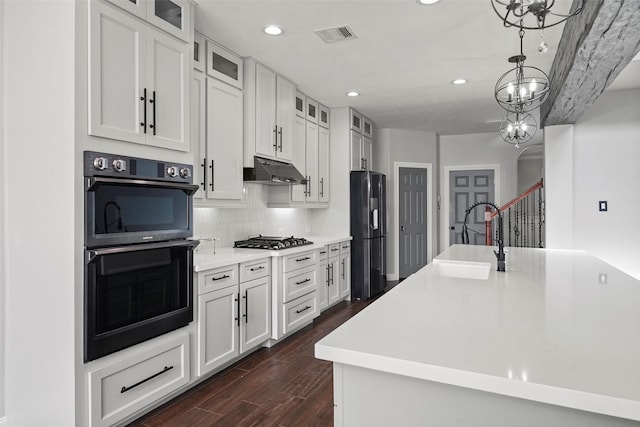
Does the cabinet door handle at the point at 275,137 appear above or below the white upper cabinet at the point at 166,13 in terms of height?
below

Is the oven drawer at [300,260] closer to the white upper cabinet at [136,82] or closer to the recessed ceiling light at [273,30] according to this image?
the white upper cabinet at [136,82]

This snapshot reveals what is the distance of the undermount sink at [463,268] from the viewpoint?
8.30 feet

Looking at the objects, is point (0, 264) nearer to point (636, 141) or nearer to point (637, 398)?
point (637, 398)

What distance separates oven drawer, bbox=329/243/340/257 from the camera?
4.84 meters

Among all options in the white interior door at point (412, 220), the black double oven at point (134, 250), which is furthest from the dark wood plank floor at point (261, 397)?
the white interior door at point (412, 220)

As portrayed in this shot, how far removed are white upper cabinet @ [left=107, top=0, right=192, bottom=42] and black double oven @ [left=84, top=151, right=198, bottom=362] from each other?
83 cm

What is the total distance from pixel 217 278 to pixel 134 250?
2.62 feet

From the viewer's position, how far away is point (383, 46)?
3381 mm

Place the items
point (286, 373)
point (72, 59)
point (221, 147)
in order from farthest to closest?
point (221, 147)
point (286, 373)
point (72, 59)

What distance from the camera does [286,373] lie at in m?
3.07

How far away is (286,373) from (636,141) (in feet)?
14.7

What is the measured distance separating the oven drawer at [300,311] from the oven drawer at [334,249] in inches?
26.4

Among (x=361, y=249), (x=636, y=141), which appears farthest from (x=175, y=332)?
(x=636, y=141)

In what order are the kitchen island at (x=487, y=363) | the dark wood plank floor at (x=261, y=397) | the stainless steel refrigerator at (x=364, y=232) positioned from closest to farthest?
the kitchen island at (x=487, y=363)
the dark wood plank floor at (x=261, y=397)
the stainless steel refrigerator at (x=364, y=232)
